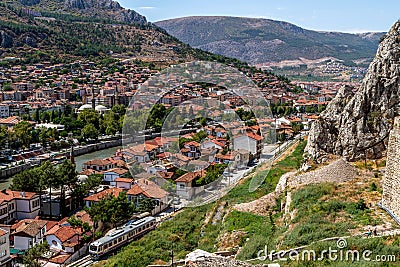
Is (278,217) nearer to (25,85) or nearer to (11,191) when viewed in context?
(11,191)

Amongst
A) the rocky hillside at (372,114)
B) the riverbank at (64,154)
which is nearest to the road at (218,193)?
the rocky hillside at (372,114)

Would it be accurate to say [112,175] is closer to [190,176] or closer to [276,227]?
[190,176]

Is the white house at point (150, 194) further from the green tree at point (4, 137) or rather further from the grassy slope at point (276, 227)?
the green tree at point (4, 137)

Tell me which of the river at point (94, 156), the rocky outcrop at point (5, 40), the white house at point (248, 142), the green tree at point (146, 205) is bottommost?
the river at point (94, 156)

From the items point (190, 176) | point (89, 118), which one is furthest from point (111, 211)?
point (89, 118)

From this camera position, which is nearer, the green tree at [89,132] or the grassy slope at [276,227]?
the grassy slope at [276,227]

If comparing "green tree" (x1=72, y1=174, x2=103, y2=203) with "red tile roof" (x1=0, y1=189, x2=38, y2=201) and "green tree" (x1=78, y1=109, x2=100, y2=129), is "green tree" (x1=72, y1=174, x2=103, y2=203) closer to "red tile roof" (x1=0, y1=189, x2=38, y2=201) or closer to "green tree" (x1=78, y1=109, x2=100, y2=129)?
"red tile roof" (x1=0, y1=189, x2=38, y2=201)
